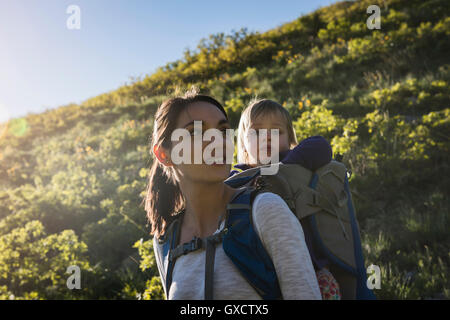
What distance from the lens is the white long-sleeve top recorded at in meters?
1.32

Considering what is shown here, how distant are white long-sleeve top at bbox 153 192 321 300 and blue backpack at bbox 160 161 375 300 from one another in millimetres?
36

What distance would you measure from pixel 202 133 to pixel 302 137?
379 cm

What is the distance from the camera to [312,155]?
2.01 m

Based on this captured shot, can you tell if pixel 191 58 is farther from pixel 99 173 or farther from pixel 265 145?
pixel 265 145

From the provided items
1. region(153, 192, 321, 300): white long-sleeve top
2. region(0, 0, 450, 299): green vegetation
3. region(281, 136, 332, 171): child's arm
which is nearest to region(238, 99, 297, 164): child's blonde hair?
region(281, 136, 332, 171): child's arm

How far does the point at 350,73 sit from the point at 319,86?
1.05 m

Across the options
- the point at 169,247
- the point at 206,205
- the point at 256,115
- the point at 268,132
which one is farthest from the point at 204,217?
the point at 256,115

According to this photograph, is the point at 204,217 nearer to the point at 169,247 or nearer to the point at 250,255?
the point at 169,247

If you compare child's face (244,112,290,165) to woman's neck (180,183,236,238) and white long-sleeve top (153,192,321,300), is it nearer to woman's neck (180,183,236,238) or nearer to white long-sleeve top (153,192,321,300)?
woman's neck (180,183,236,238)

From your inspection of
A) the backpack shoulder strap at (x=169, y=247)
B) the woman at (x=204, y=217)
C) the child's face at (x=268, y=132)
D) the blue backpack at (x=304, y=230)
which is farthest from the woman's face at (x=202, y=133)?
the child's face at (x=268, y=132)

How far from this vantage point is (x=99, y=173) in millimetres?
9273

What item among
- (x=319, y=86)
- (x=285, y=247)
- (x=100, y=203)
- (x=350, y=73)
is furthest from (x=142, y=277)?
(x=350, y=73)

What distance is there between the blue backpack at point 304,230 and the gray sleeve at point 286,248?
5 cm
